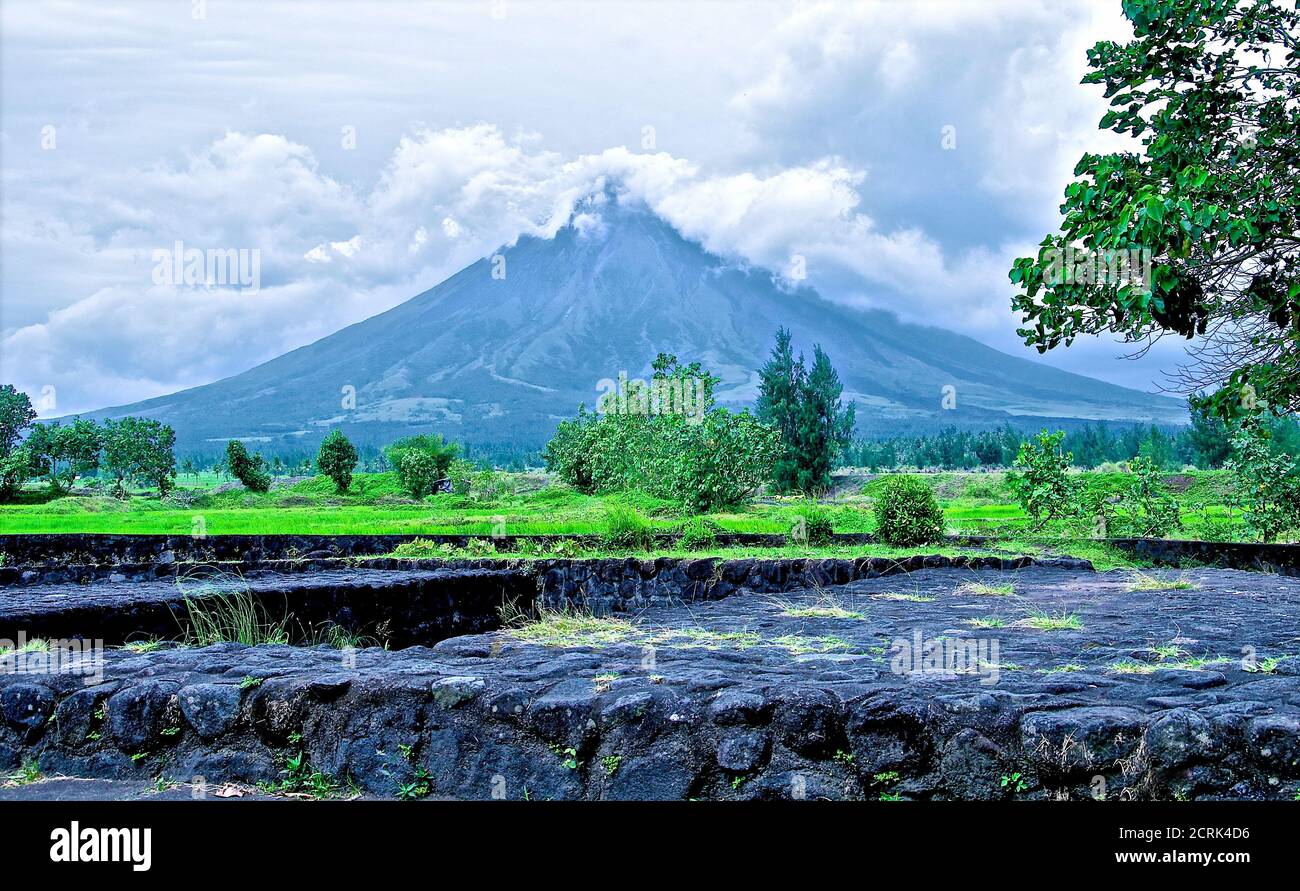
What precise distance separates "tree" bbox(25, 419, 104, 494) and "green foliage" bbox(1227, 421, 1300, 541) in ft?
150

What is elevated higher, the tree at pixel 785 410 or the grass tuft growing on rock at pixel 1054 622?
the tree at pixel 785 410

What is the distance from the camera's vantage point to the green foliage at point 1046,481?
1870cm

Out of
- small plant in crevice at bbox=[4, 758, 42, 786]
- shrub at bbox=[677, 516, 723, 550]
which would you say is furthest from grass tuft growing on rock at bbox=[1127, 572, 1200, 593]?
small plant in crevice at bbox=[4, 758, 42, 786]

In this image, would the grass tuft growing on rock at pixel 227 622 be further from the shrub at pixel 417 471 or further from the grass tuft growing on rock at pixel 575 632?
the shrub at pixel 417 471

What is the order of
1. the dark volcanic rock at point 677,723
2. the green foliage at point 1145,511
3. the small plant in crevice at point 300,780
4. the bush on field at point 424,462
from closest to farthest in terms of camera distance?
1. the dark volcanic rock at point 677,723
2. the small plant in crevice at point 300,780
3. the green foliage at point 1145,511
4. the bush on field at point 424,462

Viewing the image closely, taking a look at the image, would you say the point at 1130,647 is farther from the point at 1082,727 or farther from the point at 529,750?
the point at 529,750

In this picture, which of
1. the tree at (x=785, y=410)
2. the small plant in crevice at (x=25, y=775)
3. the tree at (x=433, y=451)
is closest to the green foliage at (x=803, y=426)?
the tree at (x=785, y=410)

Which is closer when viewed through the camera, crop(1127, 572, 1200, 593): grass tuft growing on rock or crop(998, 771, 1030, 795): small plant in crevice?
crop(998, 771, 1030, 795): small plant in crevice

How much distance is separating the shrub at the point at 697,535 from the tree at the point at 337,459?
106 ft

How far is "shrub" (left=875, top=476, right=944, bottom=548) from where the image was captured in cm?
1655

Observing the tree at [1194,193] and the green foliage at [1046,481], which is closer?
the tree at [1194,193]

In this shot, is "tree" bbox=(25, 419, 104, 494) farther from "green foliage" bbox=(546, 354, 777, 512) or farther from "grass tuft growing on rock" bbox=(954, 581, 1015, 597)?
"grass tuft growing on rock" bbox=(954, 581, 1015, 597)
